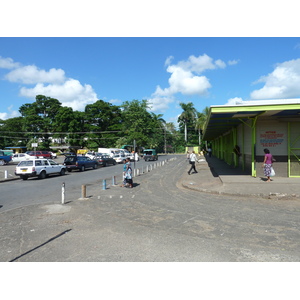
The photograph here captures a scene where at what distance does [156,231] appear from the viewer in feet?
19.6

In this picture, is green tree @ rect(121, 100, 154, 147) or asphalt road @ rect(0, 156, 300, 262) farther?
green tree @ rect(121, 100, 154, 147)

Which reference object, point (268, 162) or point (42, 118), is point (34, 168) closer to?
point (268, 162)

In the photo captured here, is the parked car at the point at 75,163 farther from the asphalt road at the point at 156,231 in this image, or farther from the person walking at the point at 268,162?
the person walking at the point at 268,162

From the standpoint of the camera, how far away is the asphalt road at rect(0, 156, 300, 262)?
15.0 feet

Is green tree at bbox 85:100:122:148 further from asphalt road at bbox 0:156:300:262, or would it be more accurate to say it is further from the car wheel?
asphalt road at bbox 0:156:300:262

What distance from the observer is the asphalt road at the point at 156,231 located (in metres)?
4.58

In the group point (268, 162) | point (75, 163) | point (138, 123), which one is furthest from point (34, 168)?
point (138, 123)

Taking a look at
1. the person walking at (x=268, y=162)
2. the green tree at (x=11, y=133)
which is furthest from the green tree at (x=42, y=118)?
the person walking at (x=268, y=162)

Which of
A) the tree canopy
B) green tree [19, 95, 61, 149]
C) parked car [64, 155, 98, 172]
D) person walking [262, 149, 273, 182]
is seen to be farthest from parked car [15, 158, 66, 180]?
green tree [19, 95, 61, 149]

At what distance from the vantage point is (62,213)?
7.98 meters

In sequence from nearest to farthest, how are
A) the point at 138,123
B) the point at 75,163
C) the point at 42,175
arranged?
the point at 42,175, the point at 75,163, the point at 138,123

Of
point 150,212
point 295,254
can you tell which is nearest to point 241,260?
point 295,254

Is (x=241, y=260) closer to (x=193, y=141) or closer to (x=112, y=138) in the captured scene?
(x=112, y=138)

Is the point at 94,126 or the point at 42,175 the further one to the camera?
the point at 94,126
